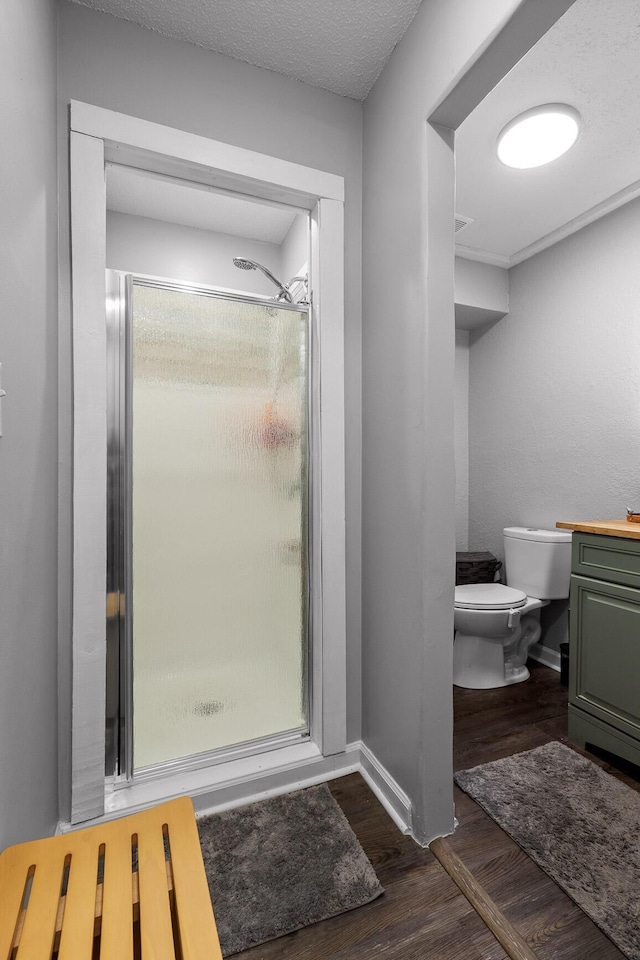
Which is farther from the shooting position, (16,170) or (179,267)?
(179,267)

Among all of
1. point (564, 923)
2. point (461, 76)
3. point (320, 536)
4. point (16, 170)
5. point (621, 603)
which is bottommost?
point (564, 923)

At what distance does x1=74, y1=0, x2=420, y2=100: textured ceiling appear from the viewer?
1.40m

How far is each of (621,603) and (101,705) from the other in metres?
1.85

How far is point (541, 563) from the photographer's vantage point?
260 cm

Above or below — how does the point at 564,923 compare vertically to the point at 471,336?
below

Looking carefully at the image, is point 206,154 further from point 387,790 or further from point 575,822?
point 575,822

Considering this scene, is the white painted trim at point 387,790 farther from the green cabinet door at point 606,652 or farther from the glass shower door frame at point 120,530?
the green cabinet door at point 606,652

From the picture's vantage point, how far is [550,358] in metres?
2.72

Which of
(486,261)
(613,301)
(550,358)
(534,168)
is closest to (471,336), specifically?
(486,261)

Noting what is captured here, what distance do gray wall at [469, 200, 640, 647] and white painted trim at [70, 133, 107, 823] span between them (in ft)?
7.81

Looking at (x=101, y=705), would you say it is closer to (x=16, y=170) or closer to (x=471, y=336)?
(x=16, y=170)

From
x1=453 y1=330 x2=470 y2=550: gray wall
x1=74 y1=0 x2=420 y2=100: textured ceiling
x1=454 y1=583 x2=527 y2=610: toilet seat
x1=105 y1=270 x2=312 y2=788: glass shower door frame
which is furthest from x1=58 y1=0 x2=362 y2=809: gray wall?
x1=453 y1=330 x2=470 y2=550: gray wall

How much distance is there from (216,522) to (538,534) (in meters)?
1.92

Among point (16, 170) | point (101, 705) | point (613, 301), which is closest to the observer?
point (16, 170)
